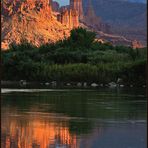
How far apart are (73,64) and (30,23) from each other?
90373 millimetres

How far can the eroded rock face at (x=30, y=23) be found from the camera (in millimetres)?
155375

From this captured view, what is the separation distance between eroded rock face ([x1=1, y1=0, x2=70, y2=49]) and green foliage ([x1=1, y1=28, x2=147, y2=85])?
2458 inches

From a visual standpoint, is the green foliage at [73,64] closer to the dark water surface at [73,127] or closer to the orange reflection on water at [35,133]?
the dark water surface at [73,127]

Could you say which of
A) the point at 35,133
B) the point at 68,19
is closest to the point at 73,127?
the point at 35,133

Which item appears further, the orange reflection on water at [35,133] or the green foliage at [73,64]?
the green foliage at [73,64]

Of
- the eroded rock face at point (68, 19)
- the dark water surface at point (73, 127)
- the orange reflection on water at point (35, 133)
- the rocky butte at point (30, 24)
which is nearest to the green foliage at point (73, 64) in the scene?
the dark water surface at point (73, 127)

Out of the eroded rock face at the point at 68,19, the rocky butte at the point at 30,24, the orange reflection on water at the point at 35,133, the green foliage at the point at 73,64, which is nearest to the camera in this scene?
the orange reflection on water at the point at 35,133

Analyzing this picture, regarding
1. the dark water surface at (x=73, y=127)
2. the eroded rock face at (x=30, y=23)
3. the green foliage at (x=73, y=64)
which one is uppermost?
the eroded rock face at (x=30, y=23)

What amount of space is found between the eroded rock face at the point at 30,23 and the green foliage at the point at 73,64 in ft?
205

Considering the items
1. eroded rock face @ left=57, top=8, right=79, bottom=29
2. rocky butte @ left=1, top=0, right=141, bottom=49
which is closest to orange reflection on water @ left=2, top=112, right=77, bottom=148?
rocky butte @ left=1, top=0, right=141, bottom=49

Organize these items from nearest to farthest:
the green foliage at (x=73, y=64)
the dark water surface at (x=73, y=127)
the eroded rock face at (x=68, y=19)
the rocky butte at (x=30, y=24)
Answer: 1. the dark water surface at (x=73, y=127)
2. the green foliage at (x=73, y=64)
3. the rocky butte at (x=30, y=24)
4. the eroded rock face at (x=68, y=19)

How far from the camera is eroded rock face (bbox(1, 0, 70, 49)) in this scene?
15538 cm

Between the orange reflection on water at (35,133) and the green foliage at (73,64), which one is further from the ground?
the green foliage at (73,64)

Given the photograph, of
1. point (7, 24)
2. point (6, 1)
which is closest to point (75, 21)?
point (6, 1)
